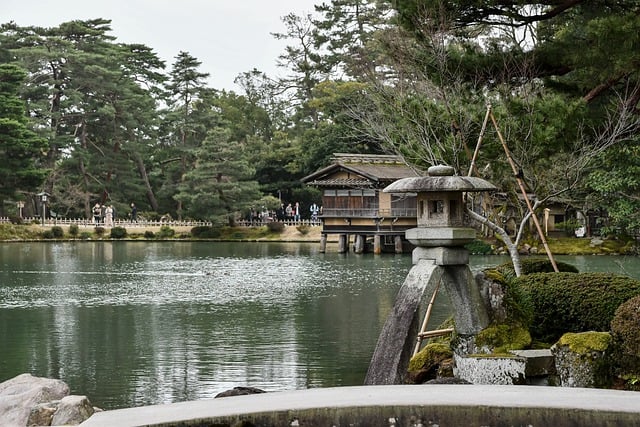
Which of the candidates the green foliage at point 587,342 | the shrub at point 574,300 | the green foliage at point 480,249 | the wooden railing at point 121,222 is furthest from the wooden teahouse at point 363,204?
the green foliage at point 587,342

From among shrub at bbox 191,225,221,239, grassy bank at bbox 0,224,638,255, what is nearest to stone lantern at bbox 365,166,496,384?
grassy bank at bbox 0,224,638,255

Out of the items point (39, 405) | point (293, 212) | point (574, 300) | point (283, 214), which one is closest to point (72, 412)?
point (39, 405)

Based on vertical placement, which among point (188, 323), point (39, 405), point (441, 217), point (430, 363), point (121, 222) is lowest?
point (188, 323)

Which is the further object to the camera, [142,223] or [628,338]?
[142,223]

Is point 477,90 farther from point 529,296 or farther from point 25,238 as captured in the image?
point 25,238

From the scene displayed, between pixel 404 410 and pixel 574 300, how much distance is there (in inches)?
143

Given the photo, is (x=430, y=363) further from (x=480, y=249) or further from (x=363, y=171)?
(x=363, y=171)

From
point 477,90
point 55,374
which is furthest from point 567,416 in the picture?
point 477,90

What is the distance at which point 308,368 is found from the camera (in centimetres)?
1183

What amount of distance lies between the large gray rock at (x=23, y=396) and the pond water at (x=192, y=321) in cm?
174

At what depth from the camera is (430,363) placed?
30.6 ft

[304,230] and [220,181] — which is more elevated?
[220,181]

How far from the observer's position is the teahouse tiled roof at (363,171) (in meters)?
36.3

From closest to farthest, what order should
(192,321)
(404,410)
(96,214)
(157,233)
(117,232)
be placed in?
(404,410), (192,321), (117,232), (157,233), (96,214)
